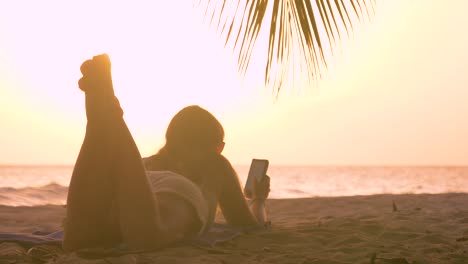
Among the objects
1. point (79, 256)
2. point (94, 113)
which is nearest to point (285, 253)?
point (79, 256)

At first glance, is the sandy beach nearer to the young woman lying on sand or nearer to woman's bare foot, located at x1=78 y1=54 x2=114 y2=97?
the young woman lying on sand

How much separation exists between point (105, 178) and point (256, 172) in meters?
1.35

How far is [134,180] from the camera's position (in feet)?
7.96

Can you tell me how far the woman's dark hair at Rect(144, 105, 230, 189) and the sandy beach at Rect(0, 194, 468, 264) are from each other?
401 mm

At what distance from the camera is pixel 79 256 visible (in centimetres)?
251

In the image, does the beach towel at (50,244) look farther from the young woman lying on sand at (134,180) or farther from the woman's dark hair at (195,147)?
the woman's dark hair at (195,147)

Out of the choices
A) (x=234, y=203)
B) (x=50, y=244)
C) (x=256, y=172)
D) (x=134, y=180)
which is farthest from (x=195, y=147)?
(x=50, y=244)

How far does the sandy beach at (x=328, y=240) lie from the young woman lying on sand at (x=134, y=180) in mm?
128

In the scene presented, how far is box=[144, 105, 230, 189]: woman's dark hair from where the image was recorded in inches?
124

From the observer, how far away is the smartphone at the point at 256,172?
3.57m

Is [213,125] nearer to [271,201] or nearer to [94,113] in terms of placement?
[94,113]

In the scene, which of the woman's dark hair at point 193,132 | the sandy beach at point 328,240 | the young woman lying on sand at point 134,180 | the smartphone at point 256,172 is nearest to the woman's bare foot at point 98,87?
the young woman lying on sand at point 134,180

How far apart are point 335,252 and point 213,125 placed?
0.92 meters

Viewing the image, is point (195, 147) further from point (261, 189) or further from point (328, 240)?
point (328, 240)
